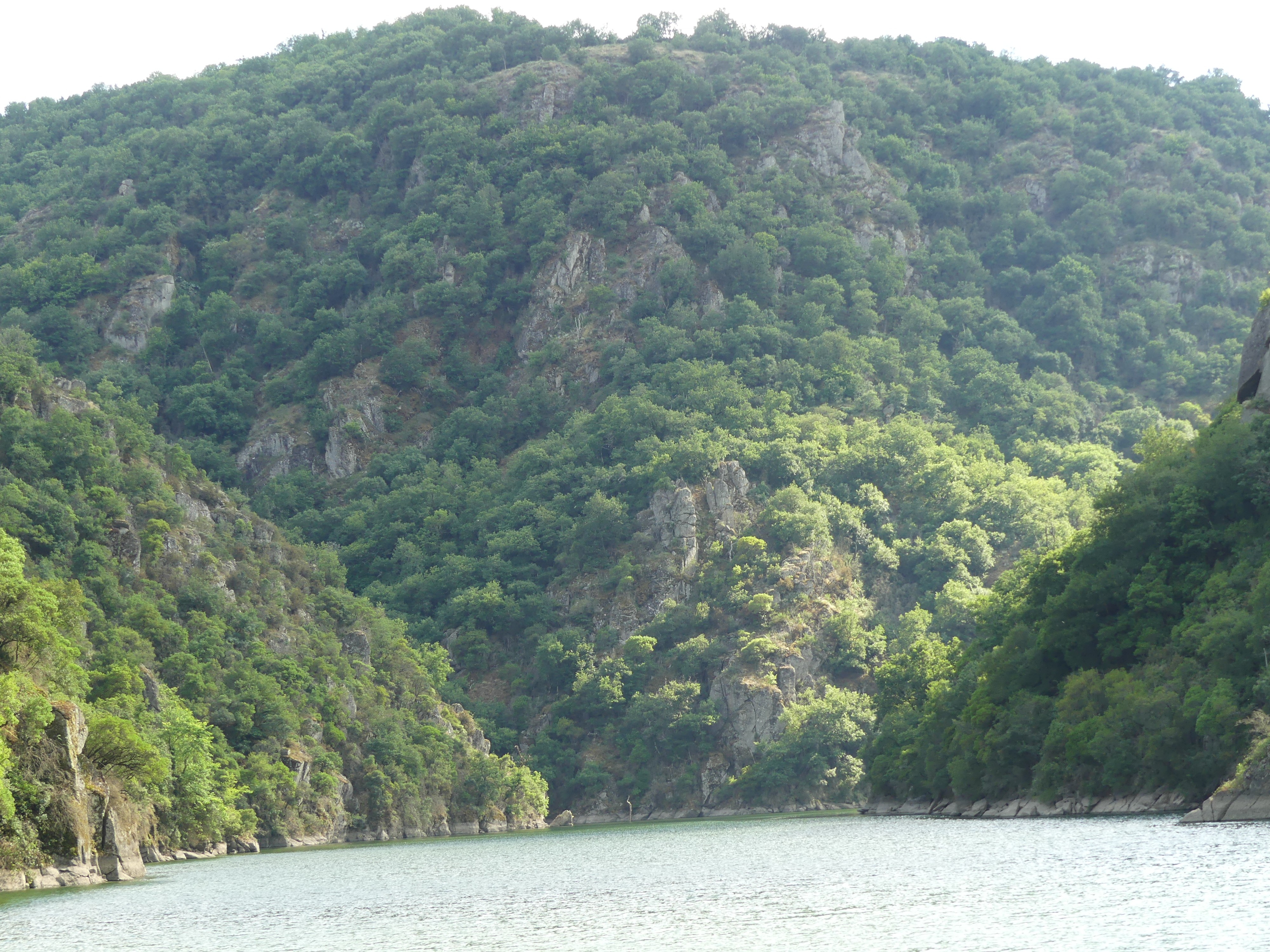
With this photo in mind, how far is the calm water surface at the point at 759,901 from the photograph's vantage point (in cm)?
4294

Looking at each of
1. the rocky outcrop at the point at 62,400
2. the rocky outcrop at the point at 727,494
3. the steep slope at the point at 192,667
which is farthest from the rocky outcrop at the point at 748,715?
the rocky outcrop at the point at 62,400

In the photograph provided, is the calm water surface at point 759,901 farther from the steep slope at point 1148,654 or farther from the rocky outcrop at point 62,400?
the rocky outcrop at point 62,400

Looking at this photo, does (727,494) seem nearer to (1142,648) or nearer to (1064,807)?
(1142,648)

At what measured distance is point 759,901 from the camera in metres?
55.7

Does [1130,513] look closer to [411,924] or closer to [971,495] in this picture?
[411,924]

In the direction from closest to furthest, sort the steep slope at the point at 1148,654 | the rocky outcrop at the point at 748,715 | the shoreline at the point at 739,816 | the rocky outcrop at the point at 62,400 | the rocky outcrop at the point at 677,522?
the shoreline at the point at 739,816, the steep slope at the point at 1148,654, the rocky outcrop at the point at 62,400, the rocky outcrop at the point at 748,715, the rocky outcrop at the point at 677,522

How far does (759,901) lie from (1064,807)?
39677 millimetres

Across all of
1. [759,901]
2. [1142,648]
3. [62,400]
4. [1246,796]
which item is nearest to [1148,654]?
[1142,648]

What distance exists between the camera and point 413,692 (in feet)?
550

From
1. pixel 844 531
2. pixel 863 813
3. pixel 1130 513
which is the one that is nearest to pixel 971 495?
pixel 844 531

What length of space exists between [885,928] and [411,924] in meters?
19.1

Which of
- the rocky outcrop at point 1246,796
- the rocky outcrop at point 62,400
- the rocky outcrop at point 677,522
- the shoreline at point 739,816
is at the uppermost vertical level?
the rocky outcrop at point 62,400

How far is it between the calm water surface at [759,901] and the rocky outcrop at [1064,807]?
2.69m

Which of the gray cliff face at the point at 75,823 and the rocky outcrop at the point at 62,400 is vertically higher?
the rocky outcrop at the point at 62,400
